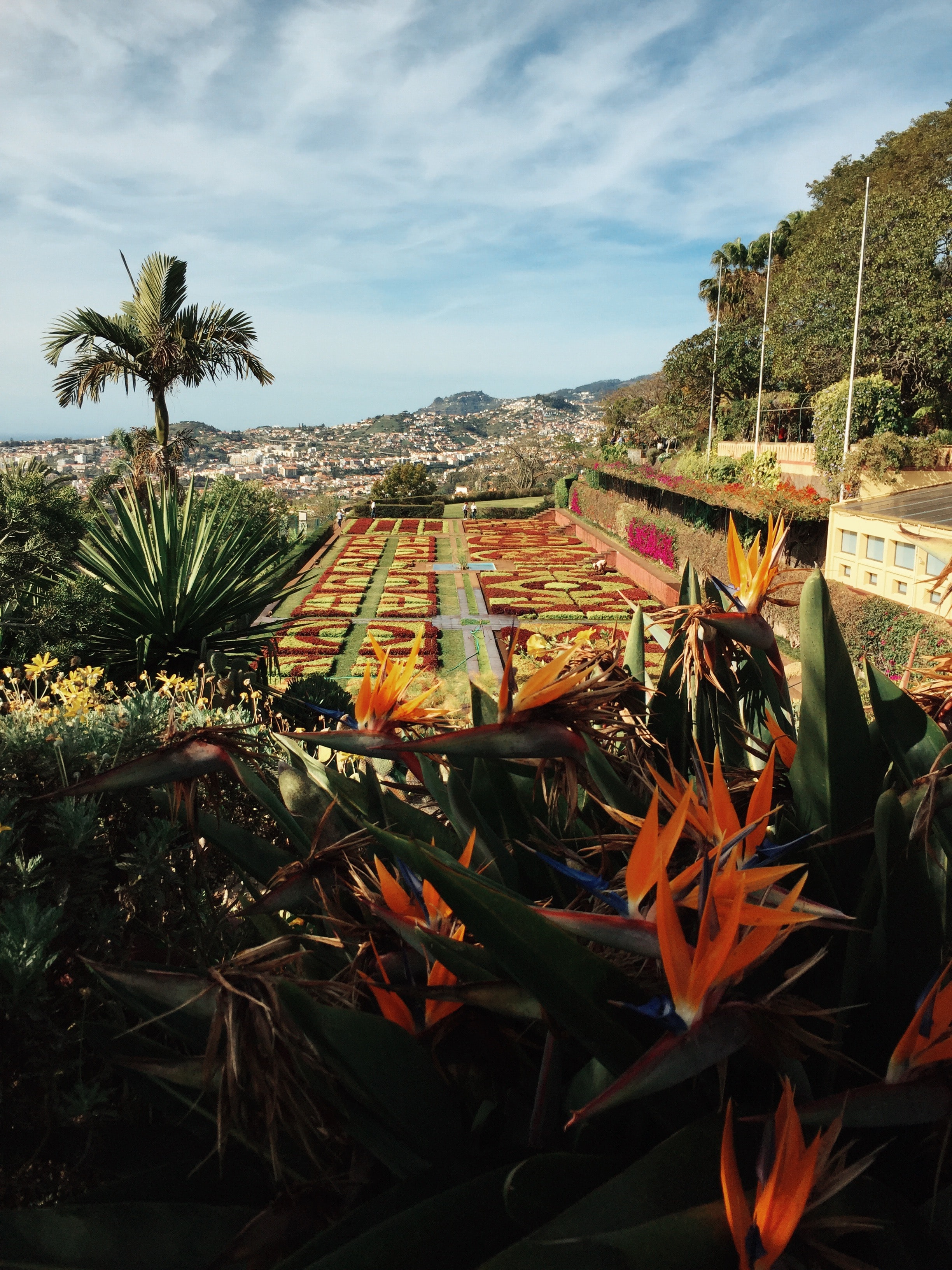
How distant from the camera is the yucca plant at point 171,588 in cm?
513

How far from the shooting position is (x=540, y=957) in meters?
0.75

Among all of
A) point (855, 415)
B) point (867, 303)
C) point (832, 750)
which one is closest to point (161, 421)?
point (832, 750)

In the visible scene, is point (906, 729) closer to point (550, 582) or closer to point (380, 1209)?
point (380, 1209)

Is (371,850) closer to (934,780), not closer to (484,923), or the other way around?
(484,923)

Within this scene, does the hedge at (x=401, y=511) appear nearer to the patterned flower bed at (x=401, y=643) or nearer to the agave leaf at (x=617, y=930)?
the patterned flower bed at (x=401, y=643)

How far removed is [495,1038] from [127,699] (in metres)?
2.79

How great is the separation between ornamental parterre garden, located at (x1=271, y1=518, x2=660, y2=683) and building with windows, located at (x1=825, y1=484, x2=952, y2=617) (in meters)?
2.98

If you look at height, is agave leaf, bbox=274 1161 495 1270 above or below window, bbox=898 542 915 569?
above

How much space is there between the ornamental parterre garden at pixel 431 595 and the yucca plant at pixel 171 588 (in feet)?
13.7

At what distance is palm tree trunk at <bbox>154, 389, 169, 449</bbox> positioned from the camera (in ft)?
45.1

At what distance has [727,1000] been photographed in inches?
29.7

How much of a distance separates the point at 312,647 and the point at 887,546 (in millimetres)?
10054

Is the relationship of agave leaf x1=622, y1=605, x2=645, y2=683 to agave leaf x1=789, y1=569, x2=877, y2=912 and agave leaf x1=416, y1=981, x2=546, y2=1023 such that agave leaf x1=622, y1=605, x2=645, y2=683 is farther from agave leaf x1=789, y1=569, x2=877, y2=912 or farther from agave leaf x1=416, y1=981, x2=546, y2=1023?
agave leaf x1=416, y1=981, x2=546, y2=1023

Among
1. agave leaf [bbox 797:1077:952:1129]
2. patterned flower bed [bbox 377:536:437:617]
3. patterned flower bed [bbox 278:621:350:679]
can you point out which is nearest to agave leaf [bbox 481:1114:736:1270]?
agave leaf [bbox 797:1077:952:1129]
